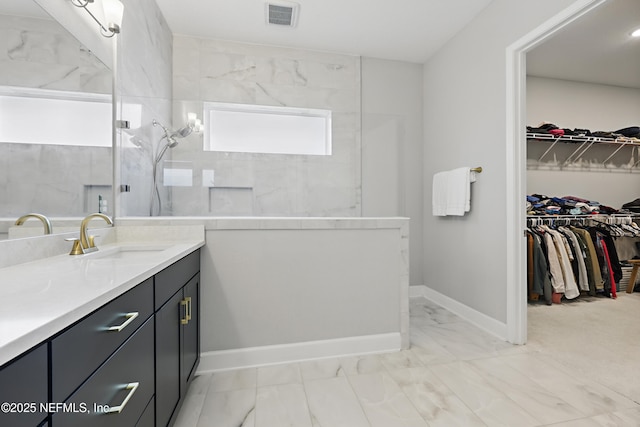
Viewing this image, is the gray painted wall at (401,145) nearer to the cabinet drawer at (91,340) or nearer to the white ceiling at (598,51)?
the white ceiling at (598,51)

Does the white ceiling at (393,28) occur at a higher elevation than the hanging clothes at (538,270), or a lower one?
higher

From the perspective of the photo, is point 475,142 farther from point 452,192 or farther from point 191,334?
point 191,334

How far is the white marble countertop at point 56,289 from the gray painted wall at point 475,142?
2.26 meters

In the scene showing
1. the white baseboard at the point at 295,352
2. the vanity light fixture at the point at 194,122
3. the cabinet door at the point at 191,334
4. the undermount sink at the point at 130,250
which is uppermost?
the vanity light fixture at the point at 194,122

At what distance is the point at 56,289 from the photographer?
696 millimetres

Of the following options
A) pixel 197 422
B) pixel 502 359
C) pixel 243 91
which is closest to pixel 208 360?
pixel 197 422

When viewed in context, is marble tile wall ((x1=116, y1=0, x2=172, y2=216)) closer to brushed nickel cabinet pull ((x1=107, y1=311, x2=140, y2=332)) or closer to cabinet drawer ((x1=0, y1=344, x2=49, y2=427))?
brushed nickel cabinet pull ((x1=107, y1=311, x2=140, y2=332))

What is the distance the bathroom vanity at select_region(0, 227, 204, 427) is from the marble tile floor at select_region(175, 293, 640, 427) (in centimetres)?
41

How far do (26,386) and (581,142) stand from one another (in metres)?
4.75

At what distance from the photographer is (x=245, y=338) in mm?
1794

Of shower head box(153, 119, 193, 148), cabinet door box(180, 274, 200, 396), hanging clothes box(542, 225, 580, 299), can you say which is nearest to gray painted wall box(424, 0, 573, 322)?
hanging clothes box(542, 225, 580, 299)

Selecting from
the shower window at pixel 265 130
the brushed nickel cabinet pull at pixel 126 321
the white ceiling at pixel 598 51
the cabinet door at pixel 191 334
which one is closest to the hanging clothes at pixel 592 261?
the white ceiling at pixel 598 51

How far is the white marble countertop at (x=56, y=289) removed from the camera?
0.45 metres

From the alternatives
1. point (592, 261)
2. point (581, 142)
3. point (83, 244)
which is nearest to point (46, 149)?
point (83, 244)
